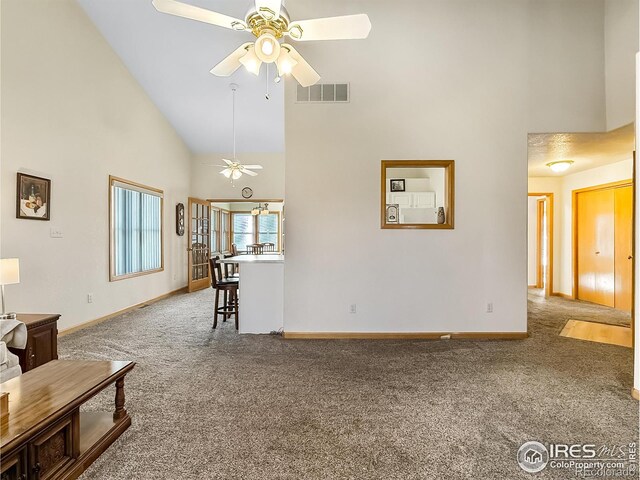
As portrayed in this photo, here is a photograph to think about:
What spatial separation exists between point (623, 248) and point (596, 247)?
527 millimetres

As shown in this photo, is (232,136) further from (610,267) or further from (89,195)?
(610,267)

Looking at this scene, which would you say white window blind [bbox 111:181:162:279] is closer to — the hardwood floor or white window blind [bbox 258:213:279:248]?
white window blind [bbox 258:213:279:248]

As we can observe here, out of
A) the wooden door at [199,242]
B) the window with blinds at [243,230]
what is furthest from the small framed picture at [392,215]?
the window with blinds at [243,230]

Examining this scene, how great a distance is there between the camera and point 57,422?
162 cm

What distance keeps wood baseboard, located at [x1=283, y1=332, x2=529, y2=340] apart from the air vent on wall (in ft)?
8.85

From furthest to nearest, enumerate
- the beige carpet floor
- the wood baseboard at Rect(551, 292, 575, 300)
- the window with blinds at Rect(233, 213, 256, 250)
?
the window with blinds at Rect(233, 213, 256, 250) → the wood baseboard at Rect(551, 292, 575, 300) → the beige carpet floor

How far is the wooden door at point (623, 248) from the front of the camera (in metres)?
5.49

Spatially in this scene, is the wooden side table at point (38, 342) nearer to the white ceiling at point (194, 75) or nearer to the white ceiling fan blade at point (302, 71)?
the white ceiling fan blade at point (302, 71)

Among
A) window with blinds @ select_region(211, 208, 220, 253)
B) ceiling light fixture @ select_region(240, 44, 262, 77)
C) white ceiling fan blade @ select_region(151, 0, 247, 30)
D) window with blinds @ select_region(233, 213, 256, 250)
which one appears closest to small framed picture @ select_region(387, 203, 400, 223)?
ceiling light fixture @ select_region(240, 44, 262, 77)

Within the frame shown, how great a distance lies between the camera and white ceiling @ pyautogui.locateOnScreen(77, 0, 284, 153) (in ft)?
15.0

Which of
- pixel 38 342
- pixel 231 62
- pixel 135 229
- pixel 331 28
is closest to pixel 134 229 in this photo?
pixel 135 229

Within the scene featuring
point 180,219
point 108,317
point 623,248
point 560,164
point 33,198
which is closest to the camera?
point 33,198

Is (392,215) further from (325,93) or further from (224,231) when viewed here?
(224,231)

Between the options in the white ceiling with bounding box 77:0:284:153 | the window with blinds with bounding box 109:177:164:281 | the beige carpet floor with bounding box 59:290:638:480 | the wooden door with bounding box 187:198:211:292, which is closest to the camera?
the beige carpet floor with bounding box 59:290:638:480
